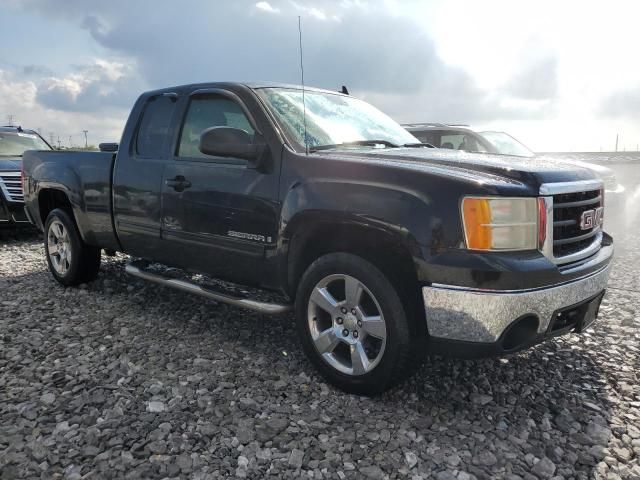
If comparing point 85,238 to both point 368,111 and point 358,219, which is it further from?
point 358,219

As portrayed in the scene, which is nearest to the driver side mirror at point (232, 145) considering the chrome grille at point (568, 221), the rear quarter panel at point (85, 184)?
the chrome grille at point (568, 221)

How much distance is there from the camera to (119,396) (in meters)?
3.16

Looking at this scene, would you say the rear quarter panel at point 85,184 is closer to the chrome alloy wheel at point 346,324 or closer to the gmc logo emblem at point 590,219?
the chrome alloy wheel at point 346,324

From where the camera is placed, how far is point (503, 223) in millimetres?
2654

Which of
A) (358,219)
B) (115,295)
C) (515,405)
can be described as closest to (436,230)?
(358,219)

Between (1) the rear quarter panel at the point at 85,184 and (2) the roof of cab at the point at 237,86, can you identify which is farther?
(1) the rear quarter panel at the point at 85,184

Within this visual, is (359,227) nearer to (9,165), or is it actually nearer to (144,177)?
(144,177)

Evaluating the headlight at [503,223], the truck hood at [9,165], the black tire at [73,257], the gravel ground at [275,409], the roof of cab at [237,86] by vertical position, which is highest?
the roof of cab at [237,86]

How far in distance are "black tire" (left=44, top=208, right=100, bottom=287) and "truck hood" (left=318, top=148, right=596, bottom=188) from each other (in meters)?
3.17

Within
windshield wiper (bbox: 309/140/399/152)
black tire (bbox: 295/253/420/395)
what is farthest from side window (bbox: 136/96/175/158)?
black tire (bbox: 295/253/420/395)

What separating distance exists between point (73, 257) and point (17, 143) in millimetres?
6105

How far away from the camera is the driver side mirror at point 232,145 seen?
3316mm

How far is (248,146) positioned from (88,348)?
1.92m

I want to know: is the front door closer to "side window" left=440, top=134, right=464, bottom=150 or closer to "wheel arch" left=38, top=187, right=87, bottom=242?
"wheel arch" left=38, top=187, right=87, bottom=242
